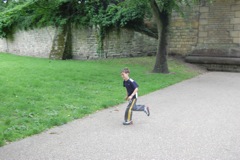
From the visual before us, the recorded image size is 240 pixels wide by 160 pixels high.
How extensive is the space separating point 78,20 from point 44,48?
13.8 ft

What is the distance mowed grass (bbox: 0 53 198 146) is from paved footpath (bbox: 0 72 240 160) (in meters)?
0.36

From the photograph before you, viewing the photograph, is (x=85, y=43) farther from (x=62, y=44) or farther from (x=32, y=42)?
(x=32, y=42)

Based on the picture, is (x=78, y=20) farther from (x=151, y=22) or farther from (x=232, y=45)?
(x=232, y=45)

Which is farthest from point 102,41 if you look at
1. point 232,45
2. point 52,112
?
point 52,112

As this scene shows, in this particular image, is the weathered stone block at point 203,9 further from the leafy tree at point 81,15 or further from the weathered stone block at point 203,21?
the leafy tree at point 81,15

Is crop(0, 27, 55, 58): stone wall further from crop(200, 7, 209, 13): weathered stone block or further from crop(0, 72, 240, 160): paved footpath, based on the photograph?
crop(0, 72, 240, 160): paved footpath

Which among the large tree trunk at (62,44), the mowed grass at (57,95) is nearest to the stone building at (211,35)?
the mowed grass at (57,95)

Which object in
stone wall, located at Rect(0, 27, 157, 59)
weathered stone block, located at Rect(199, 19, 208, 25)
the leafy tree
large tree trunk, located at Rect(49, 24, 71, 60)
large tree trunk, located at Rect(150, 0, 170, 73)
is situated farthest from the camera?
large tree trunk, located at Rect(49, 24, 71, 60)

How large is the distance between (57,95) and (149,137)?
11.8ft

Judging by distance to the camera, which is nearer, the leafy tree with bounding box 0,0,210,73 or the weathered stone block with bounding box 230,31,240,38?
the weathered stone block with bounding box 230,31,240,38

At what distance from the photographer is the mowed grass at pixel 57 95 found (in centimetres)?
534

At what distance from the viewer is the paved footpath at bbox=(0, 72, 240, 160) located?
13.1ft

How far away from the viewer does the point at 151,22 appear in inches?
672

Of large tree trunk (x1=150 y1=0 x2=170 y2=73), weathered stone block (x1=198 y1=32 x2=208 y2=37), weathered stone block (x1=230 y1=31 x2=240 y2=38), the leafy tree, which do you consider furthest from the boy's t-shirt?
weathered stone block (x1=198 y1=32 x2=208 y2=37)
